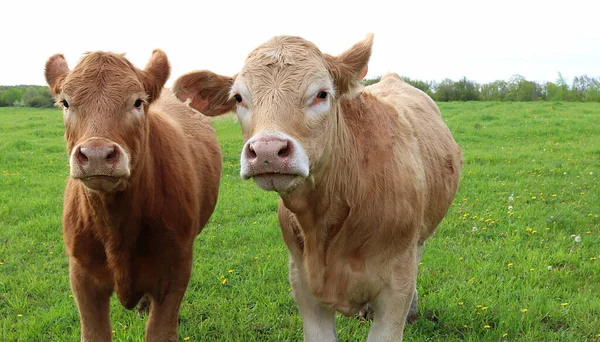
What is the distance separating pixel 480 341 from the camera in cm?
427

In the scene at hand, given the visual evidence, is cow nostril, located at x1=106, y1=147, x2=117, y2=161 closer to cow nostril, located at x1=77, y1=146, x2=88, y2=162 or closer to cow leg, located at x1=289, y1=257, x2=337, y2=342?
cow nostril, located at x1=77, y1=146, x2=88, y2=162

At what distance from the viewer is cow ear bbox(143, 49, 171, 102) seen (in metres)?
3.98

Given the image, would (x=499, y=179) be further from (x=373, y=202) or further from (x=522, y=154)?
(x=373, y=202)

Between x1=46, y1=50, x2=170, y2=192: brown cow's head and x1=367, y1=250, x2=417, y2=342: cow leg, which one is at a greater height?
x1=46, y1=50, x2=170, y2=192: brown cow's head

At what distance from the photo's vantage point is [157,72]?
4105 millimetres

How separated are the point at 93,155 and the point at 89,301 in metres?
1.27

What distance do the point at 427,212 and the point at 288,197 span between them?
51.6 inches

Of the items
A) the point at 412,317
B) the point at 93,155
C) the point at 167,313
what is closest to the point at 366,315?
the point at 412,317

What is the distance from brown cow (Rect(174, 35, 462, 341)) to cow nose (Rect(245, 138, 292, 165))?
140 mm

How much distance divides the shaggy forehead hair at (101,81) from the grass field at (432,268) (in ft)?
2.03

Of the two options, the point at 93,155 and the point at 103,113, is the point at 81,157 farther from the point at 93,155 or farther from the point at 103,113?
the point at 103,113

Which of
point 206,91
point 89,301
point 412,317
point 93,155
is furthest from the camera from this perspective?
point 412,317

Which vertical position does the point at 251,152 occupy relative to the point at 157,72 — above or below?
below

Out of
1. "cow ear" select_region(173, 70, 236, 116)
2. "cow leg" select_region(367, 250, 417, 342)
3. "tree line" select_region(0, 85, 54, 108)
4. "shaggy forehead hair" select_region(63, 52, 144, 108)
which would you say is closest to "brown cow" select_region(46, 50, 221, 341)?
"shaggy forehead hair" select_region(63, 52, 144, 108)
